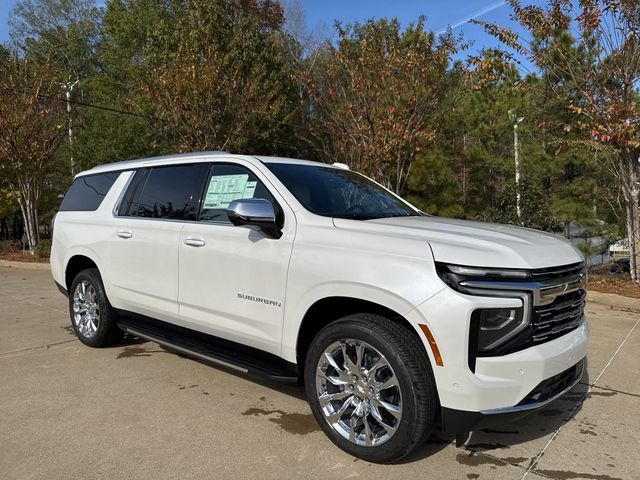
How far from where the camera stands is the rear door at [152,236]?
4254 millimetres

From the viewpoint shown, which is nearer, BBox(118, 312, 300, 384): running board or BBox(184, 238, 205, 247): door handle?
BBox(118, 312, 300, 384): running board

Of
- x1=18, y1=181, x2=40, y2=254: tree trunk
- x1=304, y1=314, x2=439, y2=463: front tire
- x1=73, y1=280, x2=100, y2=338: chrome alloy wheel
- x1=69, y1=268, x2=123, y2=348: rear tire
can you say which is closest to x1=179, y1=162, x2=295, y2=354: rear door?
x1=304, y1=314, x2=439, y2=463: front tire

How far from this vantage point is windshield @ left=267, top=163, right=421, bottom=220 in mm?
3732

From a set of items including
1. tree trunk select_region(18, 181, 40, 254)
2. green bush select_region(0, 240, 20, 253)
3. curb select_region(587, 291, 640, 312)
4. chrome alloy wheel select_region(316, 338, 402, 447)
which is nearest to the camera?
chrome alloy wheel select_region(316, 338, 402, 447)

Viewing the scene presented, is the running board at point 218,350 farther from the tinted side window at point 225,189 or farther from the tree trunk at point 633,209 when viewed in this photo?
the tree trunk at point 633,209

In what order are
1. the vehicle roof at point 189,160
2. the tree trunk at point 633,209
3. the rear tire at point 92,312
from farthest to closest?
the tree trunk at point 633,209, the rear tire at point 92,312, the vehicle roof at point 189,160

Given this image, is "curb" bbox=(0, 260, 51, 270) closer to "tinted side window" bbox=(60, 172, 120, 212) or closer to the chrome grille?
"tinted side window" bbox=(60, 172, 120, 212)

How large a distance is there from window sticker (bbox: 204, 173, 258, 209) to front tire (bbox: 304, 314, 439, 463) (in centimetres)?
128

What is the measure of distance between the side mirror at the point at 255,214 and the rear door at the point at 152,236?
0.88 meters

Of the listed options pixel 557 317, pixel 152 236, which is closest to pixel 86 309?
pixel 152 236

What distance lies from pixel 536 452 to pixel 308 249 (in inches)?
73.8

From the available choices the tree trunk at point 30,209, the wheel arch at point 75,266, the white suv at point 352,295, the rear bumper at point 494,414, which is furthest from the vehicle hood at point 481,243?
the tree trunk at point 30,209

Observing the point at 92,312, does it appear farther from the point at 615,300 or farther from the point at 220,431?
the point at 615,300

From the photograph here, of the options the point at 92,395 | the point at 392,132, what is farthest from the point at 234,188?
the point at 392,132
